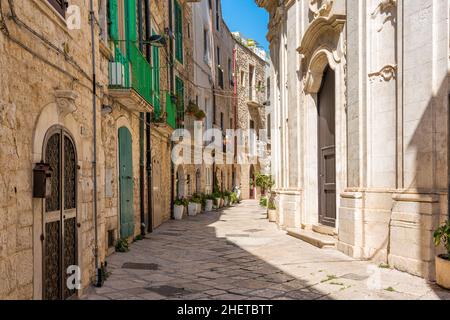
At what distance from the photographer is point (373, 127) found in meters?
7.11

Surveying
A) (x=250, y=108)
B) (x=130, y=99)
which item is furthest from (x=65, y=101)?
(x=250, y=108)

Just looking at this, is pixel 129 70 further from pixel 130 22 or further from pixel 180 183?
pixel 180 183

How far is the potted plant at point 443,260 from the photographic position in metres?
5.10

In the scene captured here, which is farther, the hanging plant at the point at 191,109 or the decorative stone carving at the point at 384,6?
the hanging plant at the point at 191,109

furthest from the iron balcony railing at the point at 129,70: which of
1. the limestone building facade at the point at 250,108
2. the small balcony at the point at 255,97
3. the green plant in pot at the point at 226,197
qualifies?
the small balcony at the point at 255,97

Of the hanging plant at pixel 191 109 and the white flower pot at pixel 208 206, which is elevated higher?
the hanging plant at pixel 191 109

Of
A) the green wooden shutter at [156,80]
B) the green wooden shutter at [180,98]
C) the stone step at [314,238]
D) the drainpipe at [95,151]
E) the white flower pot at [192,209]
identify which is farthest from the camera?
the white flower pot at [192,209]

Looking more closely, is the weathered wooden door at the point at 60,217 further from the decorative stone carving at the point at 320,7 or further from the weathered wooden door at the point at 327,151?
the decorative stone carving at the point at 320,7

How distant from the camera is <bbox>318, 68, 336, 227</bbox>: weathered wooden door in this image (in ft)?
30.1

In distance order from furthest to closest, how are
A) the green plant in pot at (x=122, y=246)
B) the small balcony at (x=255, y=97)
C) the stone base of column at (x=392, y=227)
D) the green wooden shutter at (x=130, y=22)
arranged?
the small balcony at (x=255, y=97), the green wooden shutter at (x=130, y=22), the green plant in pot at (x=122, y=246), the stone base of column at (x=392, y=227)

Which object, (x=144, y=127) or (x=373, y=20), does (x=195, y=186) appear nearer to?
(x=144, y=127)

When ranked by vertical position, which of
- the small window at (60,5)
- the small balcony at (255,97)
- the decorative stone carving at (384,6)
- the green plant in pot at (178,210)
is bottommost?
the green plant in pot at (178,210)

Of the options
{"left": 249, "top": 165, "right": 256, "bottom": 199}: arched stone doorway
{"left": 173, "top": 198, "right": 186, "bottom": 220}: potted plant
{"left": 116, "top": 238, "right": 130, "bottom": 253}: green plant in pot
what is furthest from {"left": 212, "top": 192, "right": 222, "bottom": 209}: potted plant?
{"left": 116, "top": 238, "right": 130, "bottom": 253}: green plant in pot

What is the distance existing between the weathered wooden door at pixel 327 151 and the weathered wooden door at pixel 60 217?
590cm
